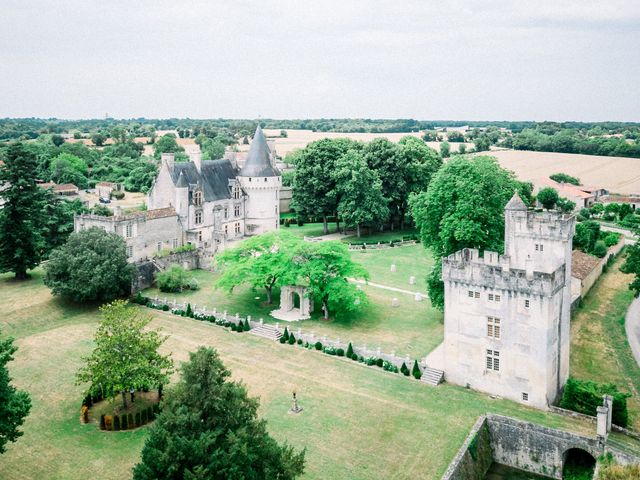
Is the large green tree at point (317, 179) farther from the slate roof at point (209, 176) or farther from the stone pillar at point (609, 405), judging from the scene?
the stone pillar at point (609, 405)

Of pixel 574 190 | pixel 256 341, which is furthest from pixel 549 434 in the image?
pixel 574 190

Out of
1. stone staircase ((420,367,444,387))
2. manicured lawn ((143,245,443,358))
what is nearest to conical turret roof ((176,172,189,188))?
manicured lawn ((143,245,443,358))

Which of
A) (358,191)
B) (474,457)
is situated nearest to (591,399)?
(474,457)

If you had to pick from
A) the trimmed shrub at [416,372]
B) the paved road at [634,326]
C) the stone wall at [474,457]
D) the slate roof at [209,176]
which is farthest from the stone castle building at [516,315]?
the slate roof at [209,176]

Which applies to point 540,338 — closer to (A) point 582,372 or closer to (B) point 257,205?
(A) point 582,372

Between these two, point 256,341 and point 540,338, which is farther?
point 256,341

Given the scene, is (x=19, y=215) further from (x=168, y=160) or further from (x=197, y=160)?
(x=197, y=160)
